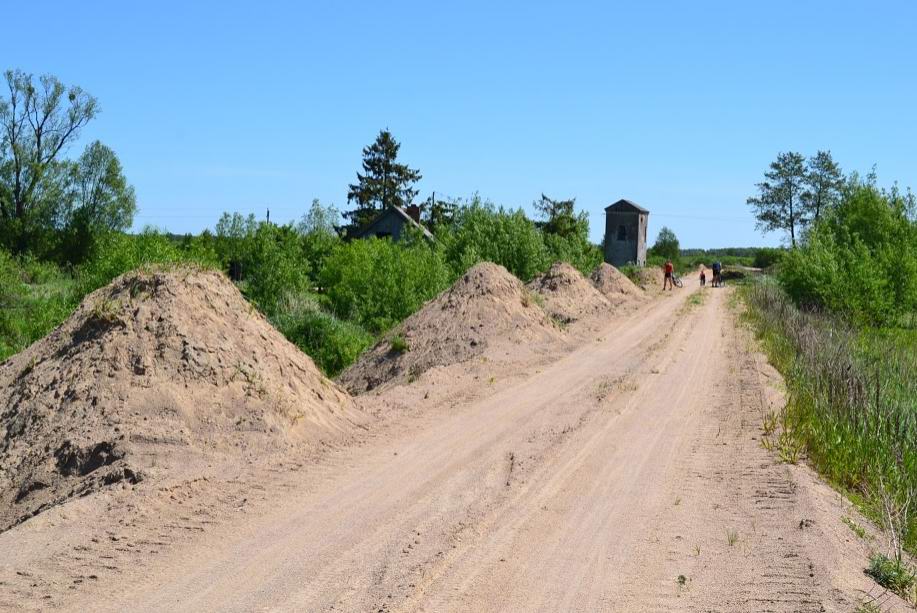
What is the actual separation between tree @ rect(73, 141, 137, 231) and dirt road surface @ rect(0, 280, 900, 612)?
162 ft

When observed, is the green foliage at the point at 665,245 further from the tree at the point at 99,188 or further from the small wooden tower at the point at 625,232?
the tree at the point at 99,188

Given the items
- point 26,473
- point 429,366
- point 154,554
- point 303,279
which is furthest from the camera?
point 303,279

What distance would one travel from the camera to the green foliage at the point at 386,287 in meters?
26.8

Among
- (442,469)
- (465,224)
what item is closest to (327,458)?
(442,469)

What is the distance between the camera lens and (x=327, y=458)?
1060cm

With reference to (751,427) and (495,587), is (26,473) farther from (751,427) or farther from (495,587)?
(751,427)

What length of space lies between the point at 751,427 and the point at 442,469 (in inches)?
192

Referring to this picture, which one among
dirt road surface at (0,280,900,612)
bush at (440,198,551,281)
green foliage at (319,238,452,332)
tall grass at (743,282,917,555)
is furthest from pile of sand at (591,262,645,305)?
dirt road surface at (0,280,900,612)

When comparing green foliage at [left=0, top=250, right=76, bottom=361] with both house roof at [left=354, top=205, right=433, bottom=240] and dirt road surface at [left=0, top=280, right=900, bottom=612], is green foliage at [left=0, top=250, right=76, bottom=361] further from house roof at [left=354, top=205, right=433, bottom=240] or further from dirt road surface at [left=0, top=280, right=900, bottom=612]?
house roof at [left=354, top=205, right=433, bottom=240]

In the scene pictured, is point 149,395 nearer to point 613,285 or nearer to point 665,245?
point 613,285

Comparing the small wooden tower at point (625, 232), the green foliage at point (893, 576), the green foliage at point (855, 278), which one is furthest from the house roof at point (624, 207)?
the green foliage at point (893, 576)

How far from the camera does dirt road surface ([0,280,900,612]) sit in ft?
21.2

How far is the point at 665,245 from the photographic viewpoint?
289ft

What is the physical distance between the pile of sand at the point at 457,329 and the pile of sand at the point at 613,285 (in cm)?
1870
